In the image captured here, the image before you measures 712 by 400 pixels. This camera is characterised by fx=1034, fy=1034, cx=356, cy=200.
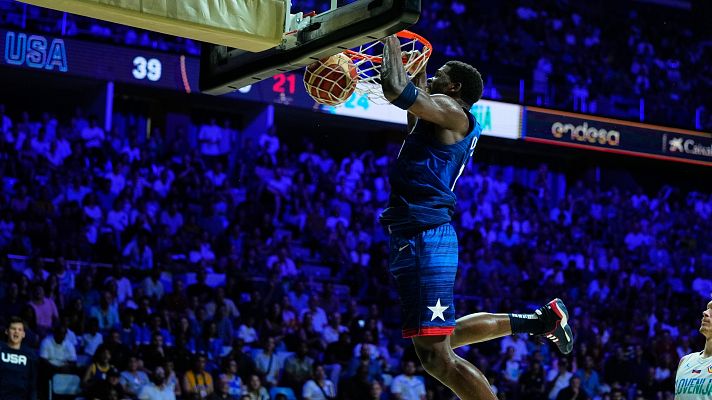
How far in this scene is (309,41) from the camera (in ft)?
18.1

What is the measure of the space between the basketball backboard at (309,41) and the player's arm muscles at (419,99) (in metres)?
0.12

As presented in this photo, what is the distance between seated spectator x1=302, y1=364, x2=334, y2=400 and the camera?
1152cm

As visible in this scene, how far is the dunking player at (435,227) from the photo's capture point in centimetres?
A: 532

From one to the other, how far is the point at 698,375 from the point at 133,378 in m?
6.14

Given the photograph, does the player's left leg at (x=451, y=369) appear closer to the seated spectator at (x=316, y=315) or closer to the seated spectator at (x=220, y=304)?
the seated spectator at (x=220, y=304)

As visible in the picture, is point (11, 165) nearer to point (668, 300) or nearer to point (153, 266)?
point (153, 266)

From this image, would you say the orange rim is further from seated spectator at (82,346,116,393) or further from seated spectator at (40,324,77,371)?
seated spectator at (40,324,77,371)

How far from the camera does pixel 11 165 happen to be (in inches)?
529

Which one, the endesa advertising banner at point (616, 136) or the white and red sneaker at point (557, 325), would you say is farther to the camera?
the endesa advertising banner at point (616, 136)

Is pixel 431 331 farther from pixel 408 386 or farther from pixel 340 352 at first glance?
pixel 340 352

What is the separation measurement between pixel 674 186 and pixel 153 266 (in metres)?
15.4

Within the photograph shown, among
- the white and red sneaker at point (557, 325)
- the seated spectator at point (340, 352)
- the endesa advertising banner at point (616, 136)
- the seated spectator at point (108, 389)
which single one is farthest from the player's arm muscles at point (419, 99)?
the endesa advertising banner at point (616, 136)

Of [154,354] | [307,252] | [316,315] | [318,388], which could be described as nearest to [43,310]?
[154,354]

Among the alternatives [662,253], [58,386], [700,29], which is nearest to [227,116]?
[662,253]
